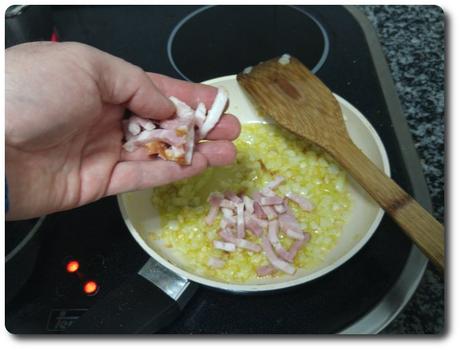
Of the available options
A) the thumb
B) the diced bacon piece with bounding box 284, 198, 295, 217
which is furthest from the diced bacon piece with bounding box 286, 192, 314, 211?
the thumb

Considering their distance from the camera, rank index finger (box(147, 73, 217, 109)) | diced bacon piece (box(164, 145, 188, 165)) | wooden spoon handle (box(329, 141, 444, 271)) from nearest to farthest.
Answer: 1. wooden spoon handle (box(329, 141, 444, 271))
2. diced bacon piece (box(164, 145, 188, 165))
3. index finger (box(147, 73, 217, 109))

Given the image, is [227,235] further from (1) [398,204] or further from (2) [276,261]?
(1) [398,204]

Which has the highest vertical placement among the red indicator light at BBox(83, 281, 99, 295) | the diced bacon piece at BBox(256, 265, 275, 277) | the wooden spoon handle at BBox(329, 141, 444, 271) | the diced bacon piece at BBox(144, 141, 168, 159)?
the wooden spoon handle at BBox(329, 141, 444, 271)

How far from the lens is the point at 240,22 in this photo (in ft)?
4.90

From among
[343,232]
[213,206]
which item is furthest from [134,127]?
[343,232]

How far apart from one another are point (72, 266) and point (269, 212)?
1.52ft

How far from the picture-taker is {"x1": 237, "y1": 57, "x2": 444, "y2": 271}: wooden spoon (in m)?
0.87

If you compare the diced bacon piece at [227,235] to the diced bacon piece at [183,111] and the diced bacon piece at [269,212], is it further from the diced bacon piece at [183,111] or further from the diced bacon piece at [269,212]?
the diced bacon piece at [183,111]

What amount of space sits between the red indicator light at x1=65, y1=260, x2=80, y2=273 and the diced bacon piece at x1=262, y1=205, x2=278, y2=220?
0.44 metres

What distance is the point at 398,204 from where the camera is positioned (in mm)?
907

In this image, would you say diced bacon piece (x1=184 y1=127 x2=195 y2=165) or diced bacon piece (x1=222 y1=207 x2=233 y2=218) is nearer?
diced bacon piece (x1=184 y1=127 x2=195 y2=165)

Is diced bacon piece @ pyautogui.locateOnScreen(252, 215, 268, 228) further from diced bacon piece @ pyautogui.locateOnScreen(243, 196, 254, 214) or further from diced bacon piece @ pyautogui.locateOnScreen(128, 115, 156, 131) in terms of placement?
diced bacon piece @ pyautogui.locateOnScreen(128, 115, 156, 131)

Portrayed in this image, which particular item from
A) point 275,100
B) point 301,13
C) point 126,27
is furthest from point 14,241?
point 301,13

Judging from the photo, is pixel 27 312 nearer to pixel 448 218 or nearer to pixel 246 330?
pixel 246 330
